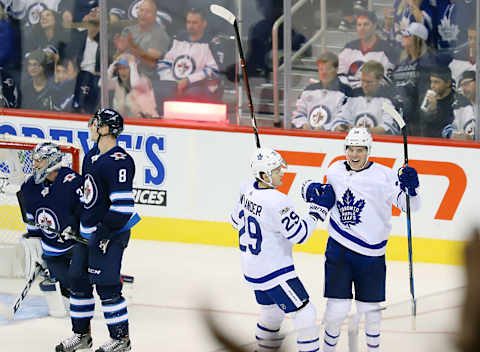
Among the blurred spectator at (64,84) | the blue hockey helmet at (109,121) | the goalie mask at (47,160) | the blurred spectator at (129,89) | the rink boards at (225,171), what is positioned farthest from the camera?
the blurred spectator at (64,84)

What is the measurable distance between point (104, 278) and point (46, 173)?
77 centimetres

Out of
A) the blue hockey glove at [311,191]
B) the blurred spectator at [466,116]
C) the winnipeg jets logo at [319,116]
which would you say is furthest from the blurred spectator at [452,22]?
the blue hockey glove at [311,191]

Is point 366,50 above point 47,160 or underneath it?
above

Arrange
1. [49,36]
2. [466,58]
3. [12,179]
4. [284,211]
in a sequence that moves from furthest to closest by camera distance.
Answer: [49,36] → [466,58] → [12,179] → [284,211]

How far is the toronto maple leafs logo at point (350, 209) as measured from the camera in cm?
436

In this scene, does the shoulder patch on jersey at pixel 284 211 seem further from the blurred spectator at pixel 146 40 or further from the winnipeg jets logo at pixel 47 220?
the blurred spectator at pixel 146 40

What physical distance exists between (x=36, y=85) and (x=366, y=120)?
10.2 feet

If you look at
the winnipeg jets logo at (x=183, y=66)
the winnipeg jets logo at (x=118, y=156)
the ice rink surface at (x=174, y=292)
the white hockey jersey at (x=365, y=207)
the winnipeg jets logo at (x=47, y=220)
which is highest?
the winnipeg jets logo at (x=183, y=66)

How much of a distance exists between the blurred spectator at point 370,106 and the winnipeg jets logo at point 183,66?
1.39 m

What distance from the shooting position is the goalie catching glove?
433 cm

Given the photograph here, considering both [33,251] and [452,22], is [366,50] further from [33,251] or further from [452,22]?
[33,251]

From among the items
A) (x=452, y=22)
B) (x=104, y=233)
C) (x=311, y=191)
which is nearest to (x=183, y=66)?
(x=452, y=22)

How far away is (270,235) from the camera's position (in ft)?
13.2

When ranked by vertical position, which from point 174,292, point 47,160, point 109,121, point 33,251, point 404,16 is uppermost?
point 404,16
